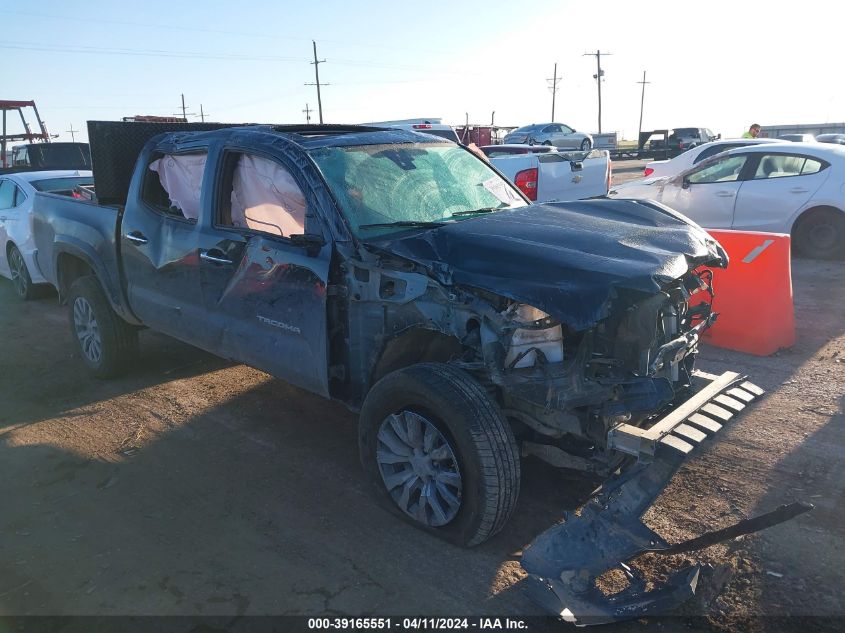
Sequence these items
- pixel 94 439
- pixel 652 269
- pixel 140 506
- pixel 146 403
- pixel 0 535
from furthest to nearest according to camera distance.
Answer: pixel 146 403
pixel 94 439
pixel 140 506
pixel 0 535
pixel 652 269

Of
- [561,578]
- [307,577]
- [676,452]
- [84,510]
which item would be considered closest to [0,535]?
[84,510]

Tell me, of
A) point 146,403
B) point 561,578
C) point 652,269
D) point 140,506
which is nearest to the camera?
point 561,578

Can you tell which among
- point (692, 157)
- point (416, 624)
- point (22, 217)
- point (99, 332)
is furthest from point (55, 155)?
point (416, 624)

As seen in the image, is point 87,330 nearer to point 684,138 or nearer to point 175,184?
point 175,184

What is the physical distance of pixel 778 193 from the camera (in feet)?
30.6

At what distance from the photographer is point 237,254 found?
4.41 meters

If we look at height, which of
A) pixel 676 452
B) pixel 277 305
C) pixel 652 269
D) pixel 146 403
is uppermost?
pixel 652 269


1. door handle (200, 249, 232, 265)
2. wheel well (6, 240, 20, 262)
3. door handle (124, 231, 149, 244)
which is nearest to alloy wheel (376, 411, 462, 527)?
door handle (200, 249, 232, 265)

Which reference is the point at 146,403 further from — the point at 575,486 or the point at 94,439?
the point at 575,486

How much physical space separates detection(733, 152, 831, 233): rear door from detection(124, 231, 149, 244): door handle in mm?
7894

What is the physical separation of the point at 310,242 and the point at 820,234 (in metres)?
8.16

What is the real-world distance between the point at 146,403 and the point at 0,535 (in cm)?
188

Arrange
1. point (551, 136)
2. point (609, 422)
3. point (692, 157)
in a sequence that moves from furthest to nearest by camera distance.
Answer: point (551, 136) → point (692, 157) → point (609, 422)

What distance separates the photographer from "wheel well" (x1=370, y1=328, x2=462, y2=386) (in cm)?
381
